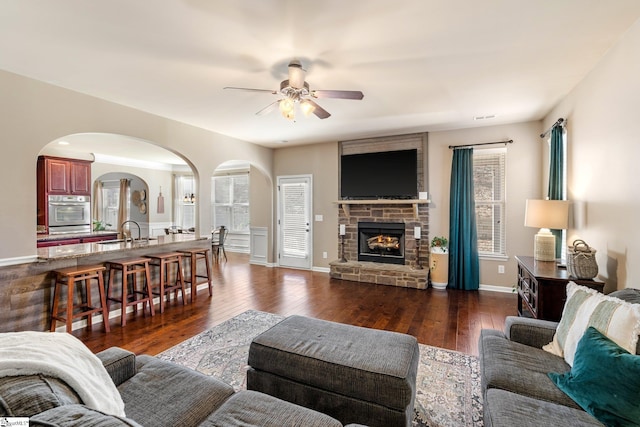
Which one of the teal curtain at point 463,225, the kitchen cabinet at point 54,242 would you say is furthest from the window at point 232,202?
the teal curtain at point 463,225

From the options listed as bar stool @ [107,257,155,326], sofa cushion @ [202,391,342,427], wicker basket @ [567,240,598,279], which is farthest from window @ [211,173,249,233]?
sofa cushion @ [202,391,342,427]

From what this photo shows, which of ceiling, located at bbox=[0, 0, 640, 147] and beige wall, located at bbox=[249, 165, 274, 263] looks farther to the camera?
beige wall, located at bbox=[249, 165, 274, 263]

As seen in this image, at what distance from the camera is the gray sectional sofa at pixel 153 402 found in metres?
0.76

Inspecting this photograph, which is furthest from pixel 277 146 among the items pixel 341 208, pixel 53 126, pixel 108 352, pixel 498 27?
pixel 108 352

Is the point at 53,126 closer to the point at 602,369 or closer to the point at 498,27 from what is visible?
the point at 498,27

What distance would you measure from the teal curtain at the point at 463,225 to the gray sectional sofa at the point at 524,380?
300cm

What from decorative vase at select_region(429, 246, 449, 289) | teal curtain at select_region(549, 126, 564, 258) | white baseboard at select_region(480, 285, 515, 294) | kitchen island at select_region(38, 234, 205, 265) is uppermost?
teal curtain at select_region(549, 126, 564, 258)

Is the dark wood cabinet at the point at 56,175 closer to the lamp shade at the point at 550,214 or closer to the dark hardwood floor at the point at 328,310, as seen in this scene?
the dark hardwood floor at the point at 328,310

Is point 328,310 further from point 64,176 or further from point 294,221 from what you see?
point 64,176

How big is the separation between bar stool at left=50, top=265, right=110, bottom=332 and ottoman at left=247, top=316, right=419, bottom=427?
2401mm

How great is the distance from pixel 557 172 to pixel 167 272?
5.54m

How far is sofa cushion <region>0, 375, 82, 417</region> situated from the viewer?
29.4 inches

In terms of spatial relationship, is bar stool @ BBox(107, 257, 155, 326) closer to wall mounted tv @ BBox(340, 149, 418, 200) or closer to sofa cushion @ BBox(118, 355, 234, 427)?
sofa cushion @ BBox(118, 355, 234, 427)

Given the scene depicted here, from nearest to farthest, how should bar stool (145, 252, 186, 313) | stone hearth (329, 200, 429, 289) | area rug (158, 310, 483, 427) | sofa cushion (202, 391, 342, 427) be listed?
sofa cushion (202, 391, 342, 427)
area rug (158, 310, 483, 427)
bar stool (145, 252, 186, 313)
stone hearth (329, 200, 429, 289)
